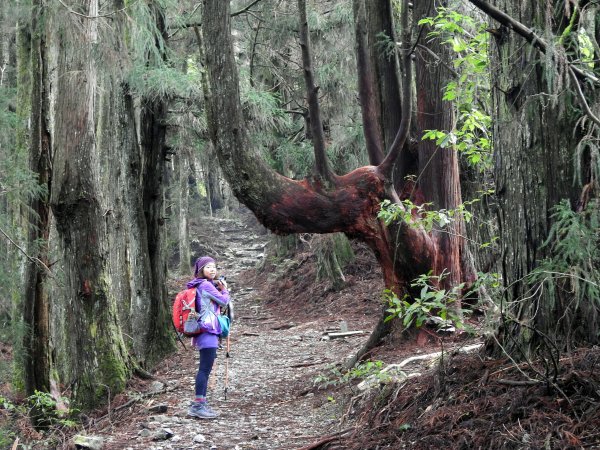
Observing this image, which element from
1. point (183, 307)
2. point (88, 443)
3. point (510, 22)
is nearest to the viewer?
point (510, 22)

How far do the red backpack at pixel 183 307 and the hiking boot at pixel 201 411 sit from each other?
34.8 inches

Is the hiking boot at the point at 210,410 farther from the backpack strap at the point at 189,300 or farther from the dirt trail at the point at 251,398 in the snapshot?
the backpack strap at the point at 189,300

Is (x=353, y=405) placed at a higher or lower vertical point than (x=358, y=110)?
lower

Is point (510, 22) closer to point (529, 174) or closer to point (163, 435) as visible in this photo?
point (529, 174)

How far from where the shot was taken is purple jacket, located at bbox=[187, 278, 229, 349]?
7.55 meters

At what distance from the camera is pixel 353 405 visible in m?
6.55

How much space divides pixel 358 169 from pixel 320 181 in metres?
0.66

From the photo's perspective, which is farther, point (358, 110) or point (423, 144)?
point (358, 110)

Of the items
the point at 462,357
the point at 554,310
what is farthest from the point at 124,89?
the point at 554,310

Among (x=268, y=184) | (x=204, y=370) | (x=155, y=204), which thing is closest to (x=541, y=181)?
(x=268, y=184)

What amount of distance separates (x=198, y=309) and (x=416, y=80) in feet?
15.3

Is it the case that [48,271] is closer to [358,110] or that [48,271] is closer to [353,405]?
[353,405]

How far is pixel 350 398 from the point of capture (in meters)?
7.02

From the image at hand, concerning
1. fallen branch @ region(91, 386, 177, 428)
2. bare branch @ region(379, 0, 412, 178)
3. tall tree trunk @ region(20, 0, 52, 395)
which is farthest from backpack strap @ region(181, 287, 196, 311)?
tall tree trunk @ region(20, 0, 52, 395)
